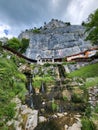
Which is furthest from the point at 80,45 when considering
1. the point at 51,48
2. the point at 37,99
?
the point at 37,99

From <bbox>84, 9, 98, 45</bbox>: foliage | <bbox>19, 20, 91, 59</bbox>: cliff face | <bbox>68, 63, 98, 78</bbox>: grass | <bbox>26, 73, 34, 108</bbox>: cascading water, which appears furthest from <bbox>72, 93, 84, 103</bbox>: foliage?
<bbox>19, 20, 91, 59</bbox>: cliff face

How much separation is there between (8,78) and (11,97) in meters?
2.29

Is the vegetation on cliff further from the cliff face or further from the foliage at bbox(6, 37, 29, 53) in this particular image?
the cliff face

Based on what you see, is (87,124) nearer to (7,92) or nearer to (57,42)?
(7,92)

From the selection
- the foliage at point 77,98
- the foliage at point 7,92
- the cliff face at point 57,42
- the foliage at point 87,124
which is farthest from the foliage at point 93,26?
the cliff face at point 57,42

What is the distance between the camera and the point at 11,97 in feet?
47.4

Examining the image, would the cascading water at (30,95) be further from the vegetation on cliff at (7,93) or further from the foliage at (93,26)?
the foliage at (93,26)

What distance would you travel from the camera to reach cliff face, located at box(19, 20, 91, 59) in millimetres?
60469

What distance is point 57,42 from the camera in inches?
2534

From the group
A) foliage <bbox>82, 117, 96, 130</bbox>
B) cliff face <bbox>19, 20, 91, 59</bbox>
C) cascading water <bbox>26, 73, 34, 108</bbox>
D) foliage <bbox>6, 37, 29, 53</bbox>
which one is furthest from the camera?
cliff face <bbox>19, 20, 91, 59</bbox>

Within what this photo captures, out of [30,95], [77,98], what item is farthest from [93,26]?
Answer: [30,95]

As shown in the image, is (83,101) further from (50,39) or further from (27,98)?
(50,39)

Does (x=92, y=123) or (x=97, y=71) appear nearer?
(x=92, y=123)

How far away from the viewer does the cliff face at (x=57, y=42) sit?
198 feet
